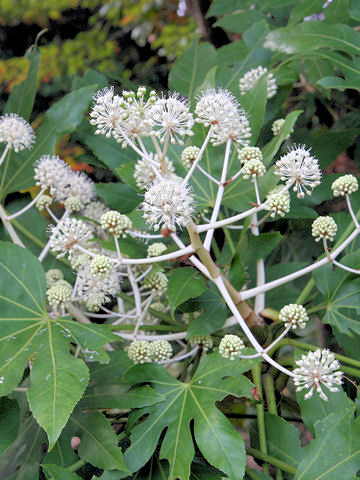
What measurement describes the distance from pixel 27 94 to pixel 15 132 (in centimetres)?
22

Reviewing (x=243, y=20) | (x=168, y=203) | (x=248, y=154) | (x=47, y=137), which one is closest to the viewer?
(x=168, y=203)

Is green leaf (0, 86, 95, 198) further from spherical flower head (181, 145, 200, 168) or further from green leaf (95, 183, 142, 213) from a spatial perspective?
spherical flower head (181, 145, 200, 168)

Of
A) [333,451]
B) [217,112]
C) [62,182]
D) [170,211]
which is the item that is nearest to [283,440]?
[333,451]

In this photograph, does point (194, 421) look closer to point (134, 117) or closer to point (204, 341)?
point (204, 341)

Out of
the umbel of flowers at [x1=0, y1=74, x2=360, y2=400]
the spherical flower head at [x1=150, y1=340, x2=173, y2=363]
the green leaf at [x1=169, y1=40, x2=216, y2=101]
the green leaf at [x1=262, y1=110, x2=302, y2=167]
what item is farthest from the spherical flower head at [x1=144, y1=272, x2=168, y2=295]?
the green leaf at [x1=169, y1=40, x2=216, y2=101]

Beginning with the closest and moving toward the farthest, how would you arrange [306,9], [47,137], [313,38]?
[313,38] → [47,137] → [306,9]

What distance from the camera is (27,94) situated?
4.83ft

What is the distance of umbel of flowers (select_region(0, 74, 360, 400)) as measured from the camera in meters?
0.88

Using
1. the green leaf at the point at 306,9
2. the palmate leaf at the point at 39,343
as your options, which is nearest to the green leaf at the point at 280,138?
the palmate leaf at the point at 39,343

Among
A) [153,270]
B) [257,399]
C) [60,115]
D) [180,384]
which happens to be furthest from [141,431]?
[60,115]

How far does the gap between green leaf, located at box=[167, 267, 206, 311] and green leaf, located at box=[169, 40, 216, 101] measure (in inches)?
23.0

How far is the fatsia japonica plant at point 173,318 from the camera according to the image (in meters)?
0.91

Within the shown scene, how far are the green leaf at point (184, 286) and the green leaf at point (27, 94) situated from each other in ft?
2.21

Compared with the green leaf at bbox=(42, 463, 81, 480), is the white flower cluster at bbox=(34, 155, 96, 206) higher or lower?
higher
